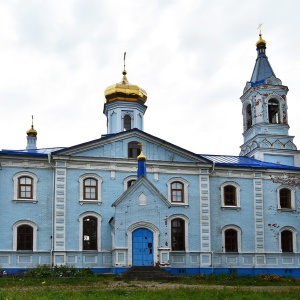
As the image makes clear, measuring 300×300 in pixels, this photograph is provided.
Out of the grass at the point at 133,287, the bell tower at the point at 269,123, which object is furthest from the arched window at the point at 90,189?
the bell tower at the point at 269,123

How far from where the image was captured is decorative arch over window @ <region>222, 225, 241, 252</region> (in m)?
28.1

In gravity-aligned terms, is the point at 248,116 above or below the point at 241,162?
above

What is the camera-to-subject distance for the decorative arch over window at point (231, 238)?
28.1m

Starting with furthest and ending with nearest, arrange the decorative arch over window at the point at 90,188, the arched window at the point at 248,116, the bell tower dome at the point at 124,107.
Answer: the arched window at the point at 248,116, the bell tower dome at the point at 124,107, the decorative arch over window at the point at 90,188

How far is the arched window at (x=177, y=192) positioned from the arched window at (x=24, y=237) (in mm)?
7268

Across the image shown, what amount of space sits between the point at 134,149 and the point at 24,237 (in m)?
6.94

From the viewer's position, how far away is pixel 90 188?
26.7 metres

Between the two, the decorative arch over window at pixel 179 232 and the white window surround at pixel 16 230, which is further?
the decorative arch over window at pixel 179 232

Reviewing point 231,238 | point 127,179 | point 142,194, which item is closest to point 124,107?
point 127,179

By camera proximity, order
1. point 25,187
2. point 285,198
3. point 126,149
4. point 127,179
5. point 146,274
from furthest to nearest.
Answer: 1. point 285,198
2. point 126,149
3. point 127,179
4. point 25,187
5. point 146,274

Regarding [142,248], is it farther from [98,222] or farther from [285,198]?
[285,198]

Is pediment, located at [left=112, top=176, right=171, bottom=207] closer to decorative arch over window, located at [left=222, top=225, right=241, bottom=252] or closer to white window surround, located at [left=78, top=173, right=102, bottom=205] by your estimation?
white window surround, located at [left=78, top=173, right=102, bottom=205]

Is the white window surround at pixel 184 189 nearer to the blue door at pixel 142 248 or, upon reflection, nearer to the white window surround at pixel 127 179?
the white window surround at pixel 127 179

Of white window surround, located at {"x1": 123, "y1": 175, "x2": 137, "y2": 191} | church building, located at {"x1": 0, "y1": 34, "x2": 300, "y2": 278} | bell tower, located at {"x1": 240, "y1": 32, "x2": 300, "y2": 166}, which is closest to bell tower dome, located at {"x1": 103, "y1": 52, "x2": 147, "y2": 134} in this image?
church building, located at {"x1": 0, "y1": 34, "x2": 300, "y2": 278}
